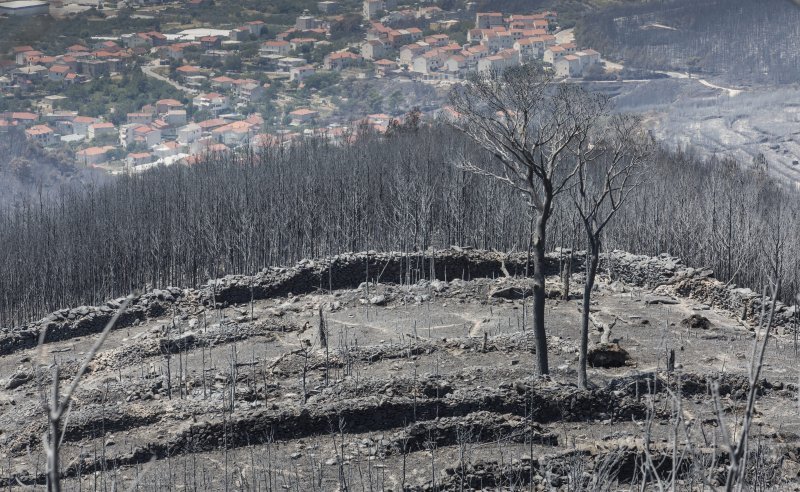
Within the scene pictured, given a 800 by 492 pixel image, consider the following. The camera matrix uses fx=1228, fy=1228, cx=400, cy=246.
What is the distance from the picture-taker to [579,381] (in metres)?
23.0

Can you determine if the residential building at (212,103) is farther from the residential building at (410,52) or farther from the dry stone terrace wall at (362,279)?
the dry stone terrace wall at (362,279)

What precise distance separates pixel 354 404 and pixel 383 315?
8432 mm

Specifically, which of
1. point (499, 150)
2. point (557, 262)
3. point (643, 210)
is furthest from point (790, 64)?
point (499, 150)

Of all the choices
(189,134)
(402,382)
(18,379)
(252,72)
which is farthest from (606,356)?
(252,72)

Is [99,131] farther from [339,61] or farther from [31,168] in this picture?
[339,61]

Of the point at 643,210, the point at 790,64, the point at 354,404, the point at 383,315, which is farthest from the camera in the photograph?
the point at 790,64

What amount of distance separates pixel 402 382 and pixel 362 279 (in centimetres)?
1188

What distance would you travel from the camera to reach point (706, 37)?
125312mm

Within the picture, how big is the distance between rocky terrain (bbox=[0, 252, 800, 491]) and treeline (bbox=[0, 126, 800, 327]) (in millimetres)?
5236

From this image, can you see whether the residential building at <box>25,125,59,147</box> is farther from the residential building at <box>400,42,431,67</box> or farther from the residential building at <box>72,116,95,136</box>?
the residential building at <box>400,42,431,67</box>

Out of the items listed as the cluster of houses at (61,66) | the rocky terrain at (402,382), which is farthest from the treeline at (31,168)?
the rocky terrain at (402,382)

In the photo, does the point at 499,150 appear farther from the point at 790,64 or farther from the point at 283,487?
the point at 790,64

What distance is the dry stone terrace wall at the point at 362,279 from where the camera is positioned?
32688mm

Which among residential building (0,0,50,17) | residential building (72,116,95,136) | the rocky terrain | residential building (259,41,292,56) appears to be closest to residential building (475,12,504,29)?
residential building (259,41,292,56)
